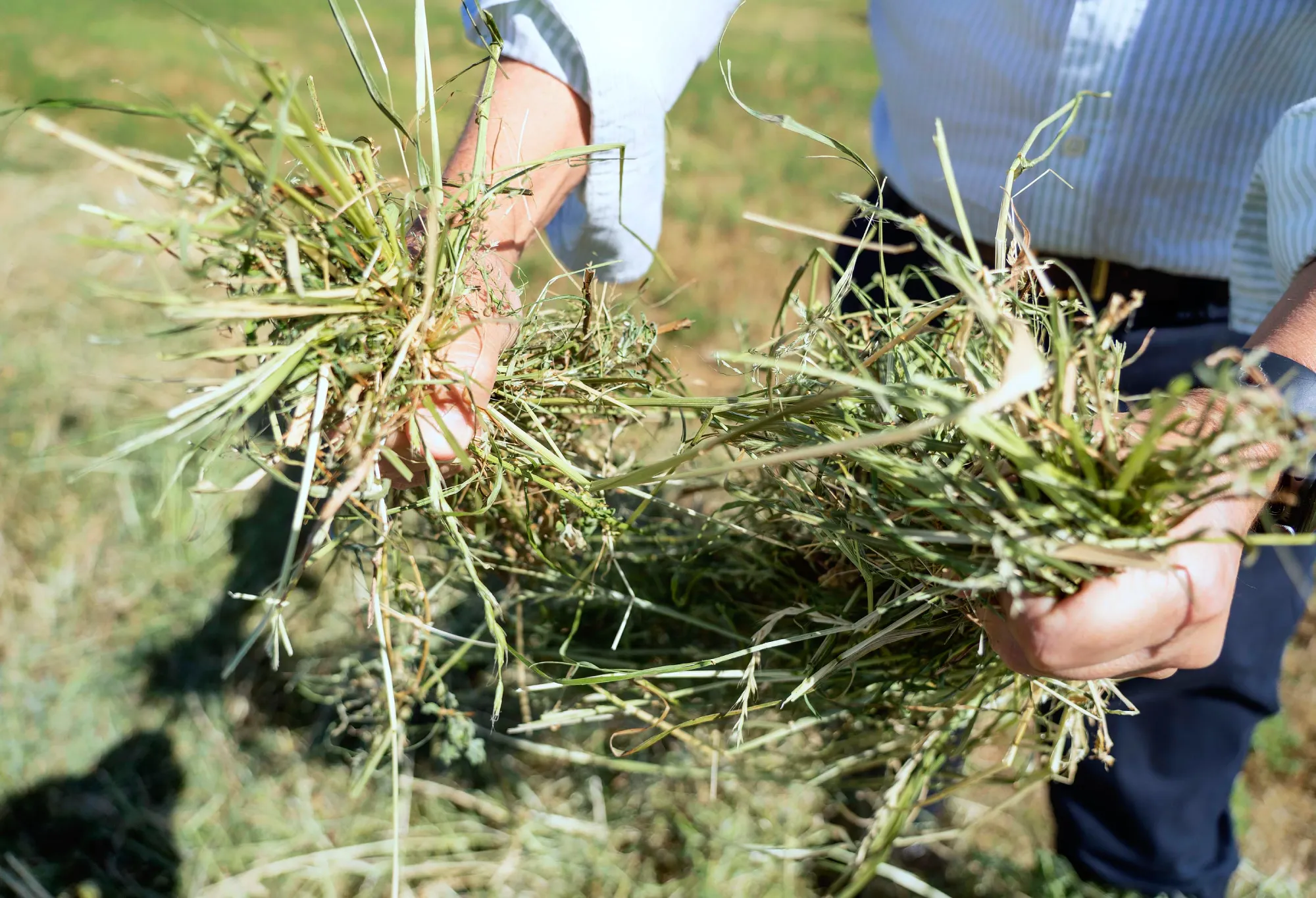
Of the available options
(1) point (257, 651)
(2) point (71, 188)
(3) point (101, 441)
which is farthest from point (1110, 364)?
(2) point (71, 188)

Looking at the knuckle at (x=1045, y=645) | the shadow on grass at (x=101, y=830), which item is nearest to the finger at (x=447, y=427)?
the knuckle at (x=1045, y=645)

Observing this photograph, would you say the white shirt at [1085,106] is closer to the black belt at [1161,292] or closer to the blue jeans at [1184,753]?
the black belt at [1161,292]

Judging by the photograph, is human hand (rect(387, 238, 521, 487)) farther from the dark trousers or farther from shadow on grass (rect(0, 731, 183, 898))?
shadow on grass (rect(0, 731, 183, 898))

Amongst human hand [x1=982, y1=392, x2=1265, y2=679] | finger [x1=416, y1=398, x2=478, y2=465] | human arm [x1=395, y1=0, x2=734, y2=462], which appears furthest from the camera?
human arm [x1=395, y1=0, x2=734, y2=462]

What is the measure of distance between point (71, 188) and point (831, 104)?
3639 mm

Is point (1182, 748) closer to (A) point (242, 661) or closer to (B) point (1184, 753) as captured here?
(B) point (1184, 753)

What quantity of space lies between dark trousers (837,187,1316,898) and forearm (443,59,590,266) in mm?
395

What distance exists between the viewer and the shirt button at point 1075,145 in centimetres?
102

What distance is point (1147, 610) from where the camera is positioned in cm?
61

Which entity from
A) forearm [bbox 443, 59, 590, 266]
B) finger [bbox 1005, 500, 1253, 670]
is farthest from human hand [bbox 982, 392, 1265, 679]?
forearm [bbox 443, 59, 590, 266]

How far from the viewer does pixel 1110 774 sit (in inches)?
47.1

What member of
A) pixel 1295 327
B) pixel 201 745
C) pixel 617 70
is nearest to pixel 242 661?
pixel 201 745

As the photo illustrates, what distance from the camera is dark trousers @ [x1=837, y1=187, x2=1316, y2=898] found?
112cm

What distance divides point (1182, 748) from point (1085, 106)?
820 mm
